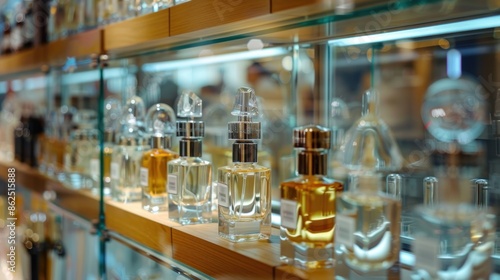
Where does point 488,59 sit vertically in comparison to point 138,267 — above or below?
above

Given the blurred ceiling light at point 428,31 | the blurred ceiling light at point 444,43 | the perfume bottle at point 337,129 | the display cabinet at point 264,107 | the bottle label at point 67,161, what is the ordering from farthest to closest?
the bottle label at point 67,161, the perfume bottle at point 337,129, the blurred ceiling light at point 444,43, the blurred ceiling light at point 428,31, the display cabinet at point 264,107

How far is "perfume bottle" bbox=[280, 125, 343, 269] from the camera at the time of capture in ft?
Answer: 2.24

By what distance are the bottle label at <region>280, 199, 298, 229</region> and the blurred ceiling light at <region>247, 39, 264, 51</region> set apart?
0.37 m

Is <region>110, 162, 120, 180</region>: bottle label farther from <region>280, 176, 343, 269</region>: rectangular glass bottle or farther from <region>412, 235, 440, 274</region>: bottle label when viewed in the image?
<region>412, 235, 440, 274</region>: bottle label

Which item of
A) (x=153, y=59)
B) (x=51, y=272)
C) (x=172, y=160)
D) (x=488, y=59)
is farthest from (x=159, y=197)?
(x=51, y=272)

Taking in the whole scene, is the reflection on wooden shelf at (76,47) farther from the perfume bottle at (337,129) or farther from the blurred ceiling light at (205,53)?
the perfume bottle at (337,129)

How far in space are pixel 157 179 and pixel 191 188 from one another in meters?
0.14

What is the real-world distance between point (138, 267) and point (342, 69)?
582 millimetres

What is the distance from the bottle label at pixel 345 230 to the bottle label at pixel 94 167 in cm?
80

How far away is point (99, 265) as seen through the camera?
1305 mm

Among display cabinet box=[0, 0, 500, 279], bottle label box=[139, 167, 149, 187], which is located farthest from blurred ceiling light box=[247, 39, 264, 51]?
bottle label box=[139, 167, 149, 187]

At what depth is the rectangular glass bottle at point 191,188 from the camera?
96 cm

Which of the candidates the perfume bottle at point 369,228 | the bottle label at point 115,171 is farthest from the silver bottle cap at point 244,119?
the bottle label at point 115,171

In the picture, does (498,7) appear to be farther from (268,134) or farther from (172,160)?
(268,134)
